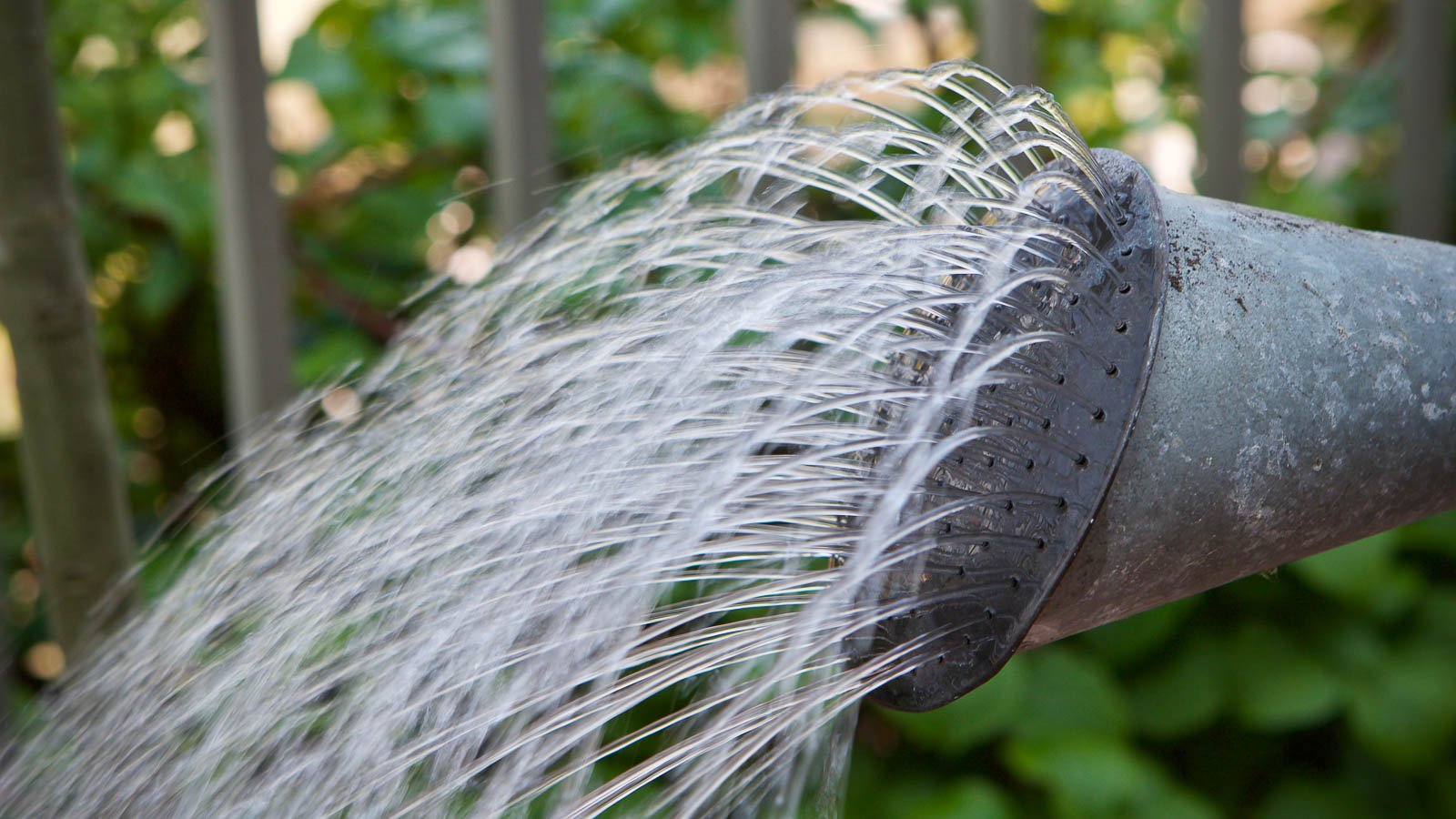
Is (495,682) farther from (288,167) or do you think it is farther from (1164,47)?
(1164,47)

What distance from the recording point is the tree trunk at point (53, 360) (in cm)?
100

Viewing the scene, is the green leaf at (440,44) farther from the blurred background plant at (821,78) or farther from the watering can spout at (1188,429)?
the watering can spout at (1188,429)

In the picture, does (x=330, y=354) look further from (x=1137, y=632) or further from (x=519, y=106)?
(x=1137, y=632)

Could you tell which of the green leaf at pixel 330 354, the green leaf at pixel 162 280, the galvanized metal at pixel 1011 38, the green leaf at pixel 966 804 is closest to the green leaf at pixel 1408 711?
the green leaf at pixel 966 804

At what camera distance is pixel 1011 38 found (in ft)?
3.97

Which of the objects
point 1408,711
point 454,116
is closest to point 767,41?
point 454,116

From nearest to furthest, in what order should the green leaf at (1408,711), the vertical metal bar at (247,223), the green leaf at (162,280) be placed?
the vertical metal bar at (247,223) → the green leaf at (1408,711) → the green leaf at (162,280)

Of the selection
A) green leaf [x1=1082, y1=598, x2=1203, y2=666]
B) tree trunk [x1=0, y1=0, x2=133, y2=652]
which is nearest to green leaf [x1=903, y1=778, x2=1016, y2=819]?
green leaf [x1=1082, y1=598, x2=1203, y2=666]

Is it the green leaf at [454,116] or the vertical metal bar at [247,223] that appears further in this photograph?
the green leaf at [454,116]

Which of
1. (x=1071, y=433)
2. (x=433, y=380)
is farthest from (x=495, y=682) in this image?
(x=1071, y=433)

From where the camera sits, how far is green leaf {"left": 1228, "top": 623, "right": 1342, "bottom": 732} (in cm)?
129

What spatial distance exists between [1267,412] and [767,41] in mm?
747

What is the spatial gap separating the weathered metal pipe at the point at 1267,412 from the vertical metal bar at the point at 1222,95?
69 cm

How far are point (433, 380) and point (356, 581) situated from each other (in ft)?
0.56
